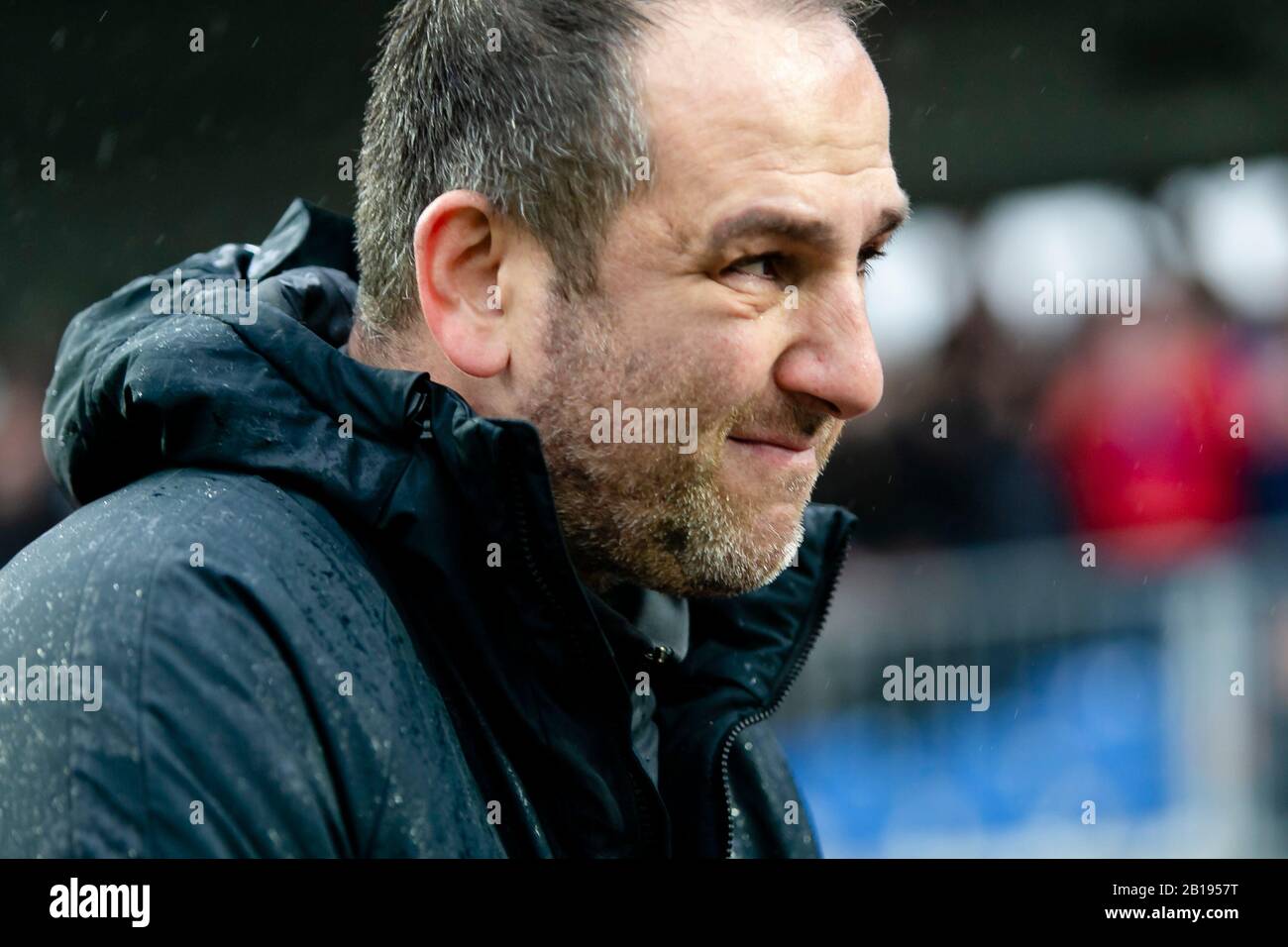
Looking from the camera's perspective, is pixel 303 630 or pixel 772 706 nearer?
pixel 303 630

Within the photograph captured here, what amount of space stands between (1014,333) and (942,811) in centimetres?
211

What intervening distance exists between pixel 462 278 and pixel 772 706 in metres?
0.72

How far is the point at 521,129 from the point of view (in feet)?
6.27

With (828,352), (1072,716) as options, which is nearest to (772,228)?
(828,352)

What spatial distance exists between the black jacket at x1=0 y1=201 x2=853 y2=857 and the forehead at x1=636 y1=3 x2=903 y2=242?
411mm

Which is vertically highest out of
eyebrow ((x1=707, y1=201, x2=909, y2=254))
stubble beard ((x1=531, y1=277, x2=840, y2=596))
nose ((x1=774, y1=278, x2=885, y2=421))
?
eyebrow ((x1=707, y1=201, x2=909, y2=254))

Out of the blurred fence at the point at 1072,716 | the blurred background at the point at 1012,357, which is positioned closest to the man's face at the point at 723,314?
the blurred background at the point at 1012,357

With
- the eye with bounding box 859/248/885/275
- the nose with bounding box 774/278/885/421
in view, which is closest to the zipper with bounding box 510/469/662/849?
the nose with bounding box 774/278/885/421

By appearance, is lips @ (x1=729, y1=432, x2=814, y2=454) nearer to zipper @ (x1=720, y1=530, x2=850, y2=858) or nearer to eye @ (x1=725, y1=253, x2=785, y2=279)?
eye @ (x1=725, y1=253, x2=785, y2=279)

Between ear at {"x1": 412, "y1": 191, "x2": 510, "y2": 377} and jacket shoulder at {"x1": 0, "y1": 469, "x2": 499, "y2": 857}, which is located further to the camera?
ear at {"x1": 412, "y1": 191, "x2": 510, "y2": 377}

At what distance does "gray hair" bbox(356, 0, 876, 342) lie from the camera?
188 cm

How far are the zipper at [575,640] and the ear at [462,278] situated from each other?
0.92 ft

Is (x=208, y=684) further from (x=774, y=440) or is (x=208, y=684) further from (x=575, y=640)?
(x=774, y=440)
